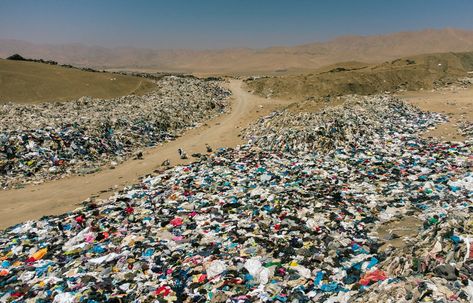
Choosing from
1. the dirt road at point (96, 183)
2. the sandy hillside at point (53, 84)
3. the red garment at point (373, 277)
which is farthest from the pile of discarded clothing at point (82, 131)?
the red garment at point (373, 277)

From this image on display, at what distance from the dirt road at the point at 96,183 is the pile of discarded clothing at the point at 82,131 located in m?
0.93

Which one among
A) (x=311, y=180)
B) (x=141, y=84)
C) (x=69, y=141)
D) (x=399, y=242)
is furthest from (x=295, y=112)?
(x=141, y=84)

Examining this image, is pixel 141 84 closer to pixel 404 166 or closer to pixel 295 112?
pixel 295 112

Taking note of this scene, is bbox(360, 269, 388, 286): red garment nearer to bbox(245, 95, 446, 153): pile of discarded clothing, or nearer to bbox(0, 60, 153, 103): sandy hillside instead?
bbox(245, 95, 446, 153): pile of discarded clothing

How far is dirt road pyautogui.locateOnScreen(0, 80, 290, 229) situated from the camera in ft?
37.4

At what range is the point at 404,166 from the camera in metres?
12.5

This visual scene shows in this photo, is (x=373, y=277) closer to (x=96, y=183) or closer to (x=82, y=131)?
(x=96, y=183)

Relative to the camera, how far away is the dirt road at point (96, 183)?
37.4 feet

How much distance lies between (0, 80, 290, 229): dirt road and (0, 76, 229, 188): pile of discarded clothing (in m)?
0.93

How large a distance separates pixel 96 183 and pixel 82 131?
16.9 ft

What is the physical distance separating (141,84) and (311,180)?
29.1 metres

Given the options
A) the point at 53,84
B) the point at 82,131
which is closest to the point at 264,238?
the point at 82,131

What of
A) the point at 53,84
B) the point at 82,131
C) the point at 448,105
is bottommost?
the point at 82,131

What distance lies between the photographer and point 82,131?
17547 millimetres
